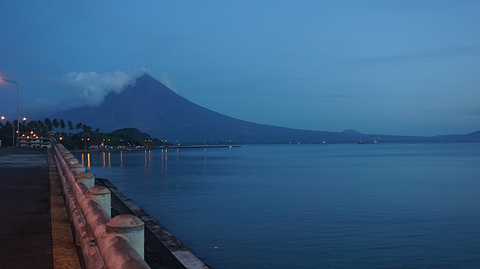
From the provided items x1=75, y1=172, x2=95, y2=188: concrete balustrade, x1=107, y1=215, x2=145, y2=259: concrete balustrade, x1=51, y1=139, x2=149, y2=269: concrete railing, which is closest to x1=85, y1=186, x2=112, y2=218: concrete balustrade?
x1=51, y1=139, x2=149, y2=269: concrete railing

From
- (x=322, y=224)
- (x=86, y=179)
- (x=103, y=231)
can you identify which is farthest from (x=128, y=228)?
(x=322, y=224)

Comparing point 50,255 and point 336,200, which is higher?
point 50,255

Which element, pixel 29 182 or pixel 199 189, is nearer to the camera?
pixel 29 182

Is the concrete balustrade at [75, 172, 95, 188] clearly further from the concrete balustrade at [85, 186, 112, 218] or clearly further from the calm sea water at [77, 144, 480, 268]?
the calm sea water at [77, 144, 480, 268]

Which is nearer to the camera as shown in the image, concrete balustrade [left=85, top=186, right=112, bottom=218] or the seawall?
the seawall

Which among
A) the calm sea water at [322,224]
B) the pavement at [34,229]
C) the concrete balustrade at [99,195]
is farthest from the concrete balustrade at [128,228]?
the calm sea water at [322,224]

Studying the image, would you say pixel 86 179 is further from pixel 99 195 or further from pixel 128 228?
pixel 128 228

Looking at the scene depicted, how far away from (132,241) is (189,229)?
2113 cm

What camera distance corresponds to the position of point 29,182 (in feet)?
48.2

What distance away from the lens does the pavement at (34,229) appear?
629 cm

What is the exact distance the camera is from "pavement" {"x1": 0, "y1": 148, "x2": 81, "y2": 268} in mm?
6290

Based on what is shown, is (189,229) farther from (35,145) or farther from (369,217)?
(35,145)

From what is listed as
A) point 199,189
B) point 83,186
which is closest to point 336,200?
point 199,189

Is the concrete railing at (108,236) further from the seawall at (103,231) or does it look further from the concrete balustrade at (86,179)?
the concrete balustrade at (86,179)
